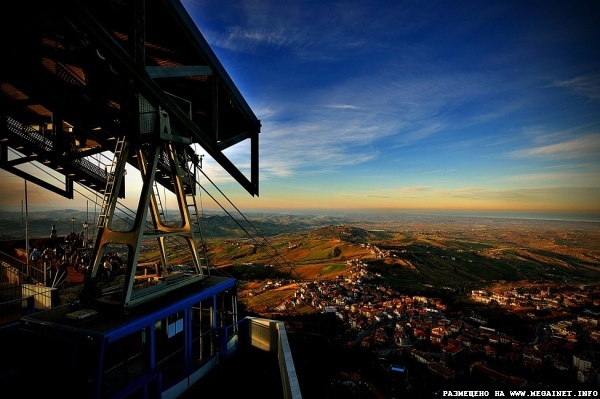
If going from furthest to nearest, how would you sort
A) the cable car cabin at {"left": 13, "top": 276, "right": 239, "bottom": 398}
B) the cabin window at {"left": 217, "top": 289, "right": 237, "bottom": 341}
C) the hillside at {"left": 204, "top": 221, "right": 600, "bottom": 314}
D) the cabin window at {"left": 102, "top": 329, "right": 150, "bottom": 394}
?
the hillside at {"left": 204, "top": 221, "right": 600, "bottom": 314} → the cabin window at {"left": 217, "top": 289, "right": 237, "bottom": 341} → the cabin window at {"left": 102, "top": 329, "right": 150, "bottom": 394} → the cable car cabin at {"left": 13, "top": 276, "right": 239, "bottom": 398}

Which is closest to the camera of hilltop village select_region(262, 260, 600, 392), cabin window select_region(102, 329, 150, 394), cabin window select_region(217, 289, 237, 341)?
cabin window select_region(102, 329, 150, 394)

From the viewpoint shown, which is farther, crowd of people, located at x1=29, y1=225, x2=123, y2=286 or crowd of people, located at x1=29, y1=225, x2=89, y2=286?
crowd of people, located at x1=29, y1=225, x2=123, y2=286

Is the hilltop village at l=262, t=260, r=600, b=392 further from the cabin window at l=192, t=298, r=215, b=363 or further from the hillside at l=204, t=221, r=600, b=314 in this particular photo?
the cabin window at l=192, t=298, r=215, b=363

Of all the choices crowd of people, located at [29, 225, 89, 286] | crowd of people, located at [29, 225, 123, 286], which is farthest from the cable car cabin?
crowd of people, located at [29, 225, 89, 286]

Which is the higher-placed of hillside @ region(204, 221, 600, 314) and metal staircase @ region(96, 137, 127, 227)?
metal staircase @ region(96, 137, 127, 227)

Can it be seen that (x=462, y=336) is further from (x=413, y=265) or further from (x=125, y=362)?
(x=125, y=362)

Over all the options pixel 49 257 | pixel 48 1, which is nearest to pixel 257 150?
pixel 48 1

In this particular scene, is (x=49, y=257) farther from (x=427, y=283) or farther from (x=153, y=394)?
(x=427, y=283)

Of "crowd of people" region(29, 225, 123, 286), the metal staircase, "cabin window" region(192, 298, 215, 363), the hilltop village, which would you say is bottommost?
the hilltop village

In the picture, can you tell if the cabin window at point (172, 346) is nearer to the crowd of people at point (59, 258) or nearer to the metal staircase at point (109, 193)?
the metal staircase at point (109, 193)

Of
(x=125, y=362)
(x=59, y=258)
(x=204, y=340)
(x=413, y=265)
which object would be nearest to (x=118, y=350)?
(x=125, y=362)
